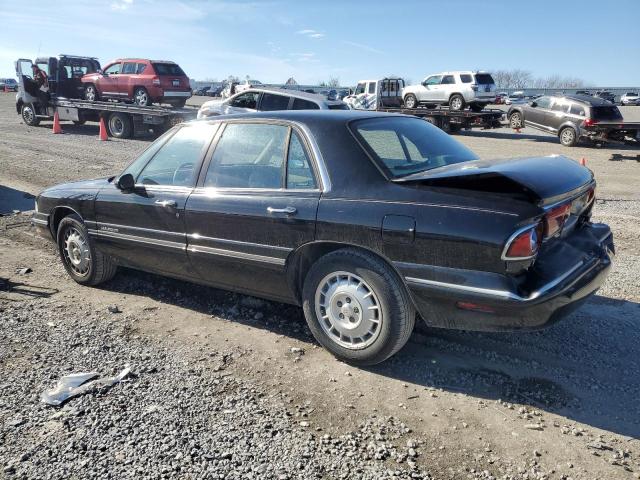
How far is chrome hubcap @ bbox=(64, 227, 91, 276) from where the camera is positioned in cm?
488

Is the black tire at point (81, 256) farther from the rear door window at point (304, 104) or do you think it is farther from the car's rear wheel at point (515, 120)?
the car's rear wheel at point (515, 120)

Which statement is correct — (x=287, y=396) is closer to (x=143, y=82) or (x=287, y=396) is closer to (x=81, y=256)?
(x=81, y=256)

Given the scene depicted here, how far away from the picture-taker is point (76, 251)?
16.2ft

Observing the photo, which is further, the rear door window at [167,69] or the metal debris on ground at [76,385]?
the rear door window at [167,69]

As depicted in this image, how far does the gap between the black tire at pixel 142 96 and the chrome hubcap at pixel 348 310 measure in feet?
59.6

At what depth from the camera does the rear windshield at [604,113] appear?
17.5 meters

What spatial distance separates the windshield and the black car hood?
0.17 m

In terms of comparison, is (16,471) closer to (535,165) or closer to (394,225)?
(394,225)

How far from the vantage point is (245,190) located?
3809 mm

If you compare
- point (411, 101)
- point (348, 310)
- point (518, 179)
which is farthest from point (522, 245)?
point (411, 101)

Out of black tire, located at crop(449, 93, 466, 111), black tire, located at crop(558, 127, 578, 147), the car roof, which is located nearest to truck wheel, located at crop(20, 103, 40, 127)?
the car roof

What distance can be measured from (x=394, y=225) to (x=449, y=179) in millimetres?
415

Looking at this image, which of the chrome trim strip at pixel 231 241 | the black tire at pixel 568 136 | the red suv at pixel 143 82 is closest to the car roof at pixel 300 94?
the red suv at pixel 143 82

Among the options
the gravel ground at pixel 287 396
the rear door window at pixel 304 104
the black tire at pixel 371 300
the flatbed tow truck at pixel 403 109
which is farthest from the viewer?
the flatbed tow truck at pixel 403 109
